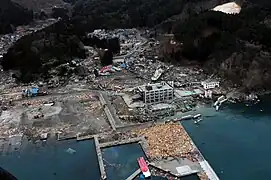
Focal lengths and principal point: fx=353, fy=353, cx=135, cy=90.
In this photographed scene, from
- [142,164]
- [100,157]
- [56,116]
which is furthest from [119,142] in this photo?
[56,116]

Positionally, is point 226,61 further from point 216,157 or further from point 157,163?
point 157,163

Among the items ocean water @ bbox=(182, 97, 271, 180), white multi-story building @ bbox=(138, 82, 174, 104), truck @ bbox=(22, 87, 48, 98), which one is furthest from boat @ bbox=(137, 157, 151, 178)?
truck @ bbox=(22, 87, 48, 98)

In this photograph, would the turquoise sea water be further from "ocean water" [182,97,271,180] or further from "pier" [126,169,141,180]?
"pier" [126,169,141,180]

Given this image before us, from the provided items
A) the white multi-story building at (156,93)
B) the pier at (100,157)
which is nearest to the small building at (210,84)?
the white multi-story building at (156,93)

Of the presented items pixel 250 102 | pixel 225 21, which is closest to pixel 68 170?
pixel 250 102

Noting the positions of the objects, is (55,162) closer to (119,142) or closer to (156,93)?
(119,142)
